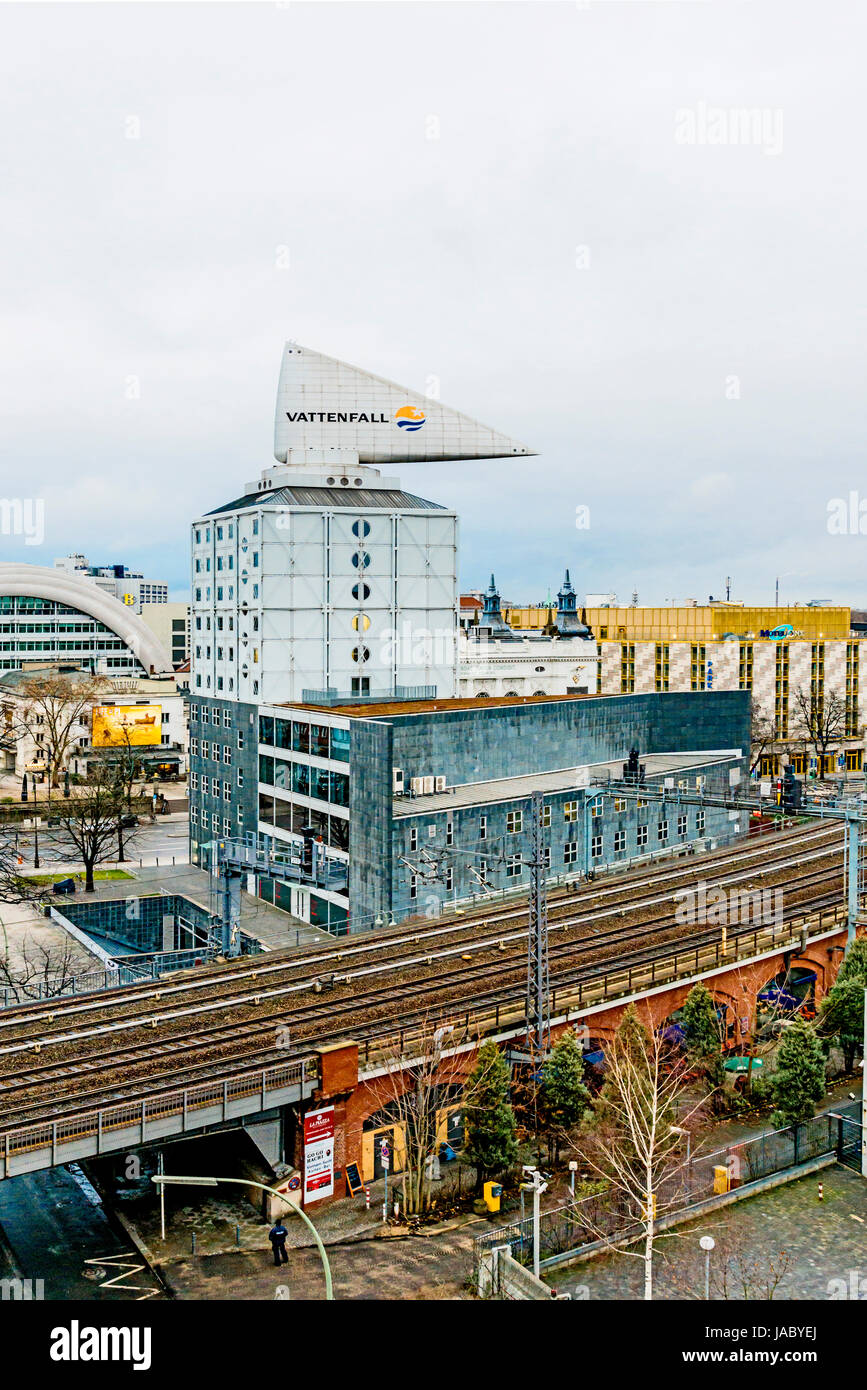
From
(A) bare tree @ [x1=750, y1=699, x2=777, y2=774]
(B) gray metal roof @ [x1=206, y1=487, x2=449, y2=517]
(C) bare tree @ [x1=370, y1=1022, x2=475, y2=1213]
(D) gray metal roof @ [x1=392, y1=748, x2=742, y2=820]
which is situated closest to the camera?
(C) bare tree @ [x1=370, y1=1022, x2=475, y2=1213]

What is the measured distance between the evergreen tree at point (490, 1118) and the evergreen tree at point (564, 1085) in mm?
1704

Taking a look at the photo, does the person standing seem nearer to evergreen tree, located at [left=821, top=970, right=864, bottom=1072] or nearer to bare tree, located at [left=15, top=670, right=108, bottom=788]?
evergreen tree, located at [left=821, top=970, right=864, bottom=1072]

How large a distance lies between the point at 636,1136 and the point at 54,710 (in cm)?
8095

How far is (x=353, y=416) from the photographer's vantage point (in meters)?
67.2

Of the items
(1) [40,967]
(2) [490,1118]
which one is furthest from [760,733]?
(2) [490,1118]

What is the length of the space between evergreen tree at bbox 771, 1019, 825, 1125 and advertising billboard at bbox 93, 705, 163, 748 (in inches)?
2992

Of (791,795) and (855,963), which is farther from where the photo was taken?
(791,795)

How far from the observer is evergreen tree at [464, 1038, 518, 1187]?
28797mm

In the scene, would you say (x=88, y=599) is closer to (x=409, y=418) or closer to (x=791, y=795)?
(x=409, y=418)

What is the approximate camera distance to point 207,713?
64438 millimetres

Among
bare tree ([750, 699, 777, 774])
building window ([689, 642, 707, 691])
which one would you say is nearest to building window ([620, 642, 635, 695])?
building window ([689, 642, 707, 691])

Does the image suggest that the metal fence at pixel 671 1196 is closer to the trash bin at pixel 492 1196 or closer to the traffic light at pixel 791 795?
the trash bin at pixel 492 1196

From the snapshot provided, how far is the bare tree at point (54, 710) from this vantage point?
9456cm
